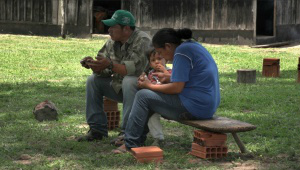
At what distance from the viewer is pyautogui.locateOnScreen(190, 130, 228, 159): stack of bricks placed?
6613 mm

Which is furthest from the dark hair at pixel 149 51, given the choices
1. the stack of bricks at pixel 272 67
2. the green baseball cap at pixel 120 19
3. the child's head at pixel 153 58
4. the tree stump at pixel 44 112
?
the stack of bricks at pixel 272 67

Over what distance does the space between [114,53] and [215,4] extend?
15872 mm

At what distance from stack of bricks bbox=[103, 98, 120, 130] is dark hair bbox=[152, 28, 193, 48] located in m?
1.64

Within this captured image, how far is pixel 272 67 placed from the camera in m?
14.1

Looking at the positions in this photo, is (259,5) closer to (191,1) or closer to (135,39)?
(191,1)

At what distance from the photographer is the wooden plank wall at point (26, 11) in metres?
24.3

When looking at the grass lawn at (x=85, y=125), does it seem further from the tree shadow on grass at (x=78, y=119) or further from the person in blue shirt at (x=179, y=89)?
the person in blue shirt at (x=179, y=89)


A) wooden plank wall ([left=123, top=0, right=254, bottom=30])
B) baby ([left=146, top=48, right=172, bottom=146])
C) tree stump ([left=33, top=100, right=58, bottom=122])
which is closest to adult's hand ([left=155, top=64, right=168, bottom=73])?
baby ([left=146, top=48, right=172, bottom=146])

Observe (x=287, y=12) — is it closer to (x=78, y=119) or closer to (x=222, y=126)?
(x=78, y=119)

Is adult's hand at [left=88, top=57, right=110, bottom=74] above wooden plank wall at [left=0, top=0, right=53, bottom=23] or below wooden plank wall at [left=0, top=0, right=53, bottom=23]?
below

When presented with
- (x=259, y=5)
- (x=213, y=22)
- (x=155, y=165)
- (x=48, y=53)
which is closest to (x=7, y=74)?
(x=48, y=53)

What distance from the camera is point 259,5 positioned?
2562cm

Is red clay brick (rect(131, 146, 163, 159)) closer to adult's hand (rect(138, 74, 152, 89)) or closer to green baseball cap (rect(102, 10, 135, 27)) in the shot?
adult's hand (rect(138, 74, 152, 89))

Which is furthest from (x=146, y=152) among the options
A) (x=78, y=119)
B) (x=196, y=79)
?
(x=78, y=119)
